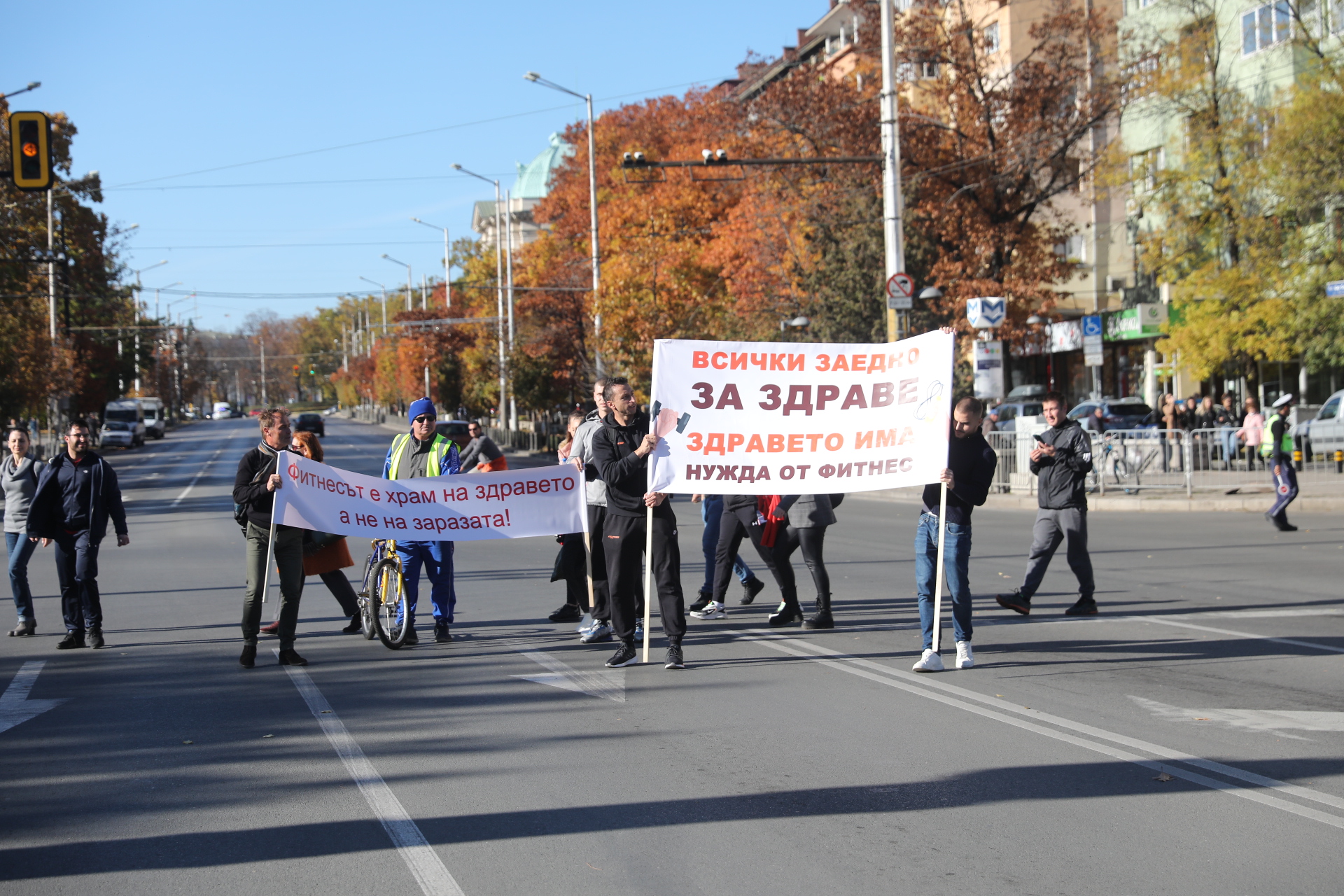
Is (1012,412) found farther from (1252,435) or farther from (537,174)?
(537,174)

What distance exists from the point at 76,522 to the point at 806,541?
5.97 m

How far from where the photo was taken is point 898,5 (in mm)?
48156

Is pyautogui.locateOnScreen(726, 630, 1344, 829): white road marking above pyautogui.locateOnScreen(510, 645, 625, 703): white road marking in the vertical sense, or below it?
above

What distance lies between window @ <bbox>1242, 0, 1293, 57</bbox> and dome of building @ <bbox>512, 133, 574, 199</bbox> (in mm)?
79342

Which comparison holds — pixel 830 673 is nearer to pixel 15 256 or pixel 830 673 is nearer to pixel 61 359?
pixel 15 256

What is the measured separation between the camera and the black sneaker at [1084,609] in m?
10.9

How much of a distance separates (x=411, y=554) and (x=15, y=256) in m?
33.6

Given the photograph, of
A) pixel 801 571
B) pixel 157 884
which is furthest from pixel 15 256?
pixel 157 884

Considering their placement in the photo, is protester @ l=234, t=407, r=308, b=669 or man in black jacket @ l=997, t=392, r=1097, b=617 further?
man in black jacket @ l=997, t=392, r=1097, b=617

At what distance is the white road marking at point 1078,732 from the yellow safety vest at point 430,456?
292cm

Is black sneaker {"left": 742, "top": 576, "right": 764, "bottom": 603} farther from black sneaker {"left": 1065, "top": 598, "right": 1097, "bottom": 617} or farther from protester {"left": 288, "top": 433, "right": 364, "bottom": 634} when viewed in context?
protester {"left": 288, "top": 433, "right": 364, "bottom": 634}

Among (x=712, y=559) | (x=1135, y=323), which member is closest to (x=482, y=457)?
(x=712, y=559)

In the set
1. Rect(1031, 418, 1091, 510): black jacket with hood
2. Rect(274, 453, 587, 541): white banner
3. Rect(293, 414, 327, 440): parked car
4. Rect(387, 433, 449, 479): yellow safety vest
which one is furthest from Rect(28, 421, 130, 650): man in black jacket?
Rect(1031, 418, 1091, 510): black jacket with hood

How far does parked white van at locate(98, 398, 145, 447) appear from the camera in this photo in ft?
236
